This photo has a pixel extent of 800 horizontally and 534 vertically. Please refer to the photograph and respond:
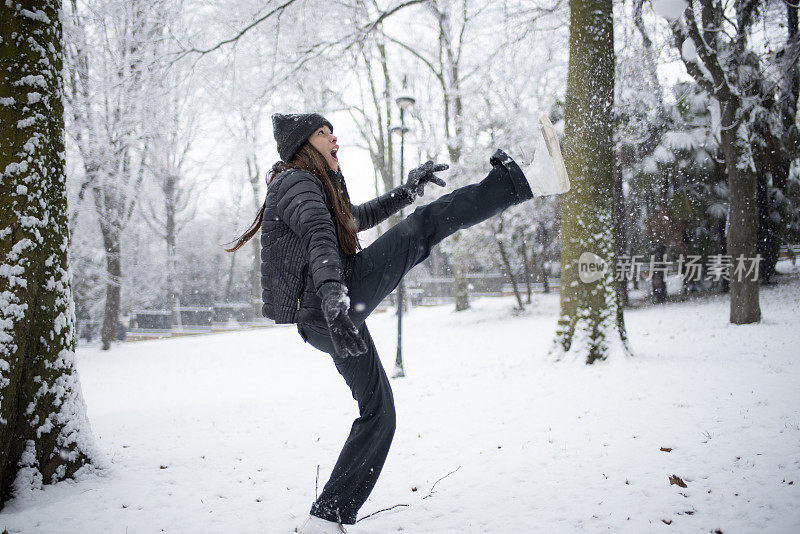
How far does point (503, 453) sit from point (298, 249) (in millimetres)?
2198

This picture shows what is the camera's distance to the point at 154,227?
24578 millimetres

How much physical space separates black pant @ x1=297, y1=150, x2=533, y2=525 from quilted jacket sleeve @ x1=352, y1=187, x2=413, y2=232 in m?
0.52

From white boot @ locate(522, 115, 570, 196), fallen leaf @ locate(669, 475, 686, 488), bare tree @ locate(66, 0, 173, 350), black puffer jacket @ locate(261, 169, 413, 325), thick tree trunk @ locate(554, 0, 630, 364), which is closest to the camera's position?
black puffer jacket @ locate(261, 169, 413, 325)

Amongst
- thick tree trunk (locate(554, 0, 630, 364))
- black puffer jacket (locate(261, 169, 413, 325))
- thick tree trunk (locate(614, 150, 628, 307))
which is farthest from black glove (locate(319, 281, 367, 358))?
thick tree trunk (locate(614, 150, 628, 307))

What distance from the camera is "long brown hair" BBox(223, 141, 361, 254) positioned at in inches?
83.6

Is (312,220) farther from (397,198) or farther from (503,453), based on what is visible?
(503,453)

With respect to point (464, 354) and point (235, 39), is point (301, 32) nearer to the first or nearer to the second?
point (235, 39)

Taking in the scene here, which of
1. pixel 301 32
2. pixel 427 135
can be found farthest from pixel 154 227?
pixel 301 32

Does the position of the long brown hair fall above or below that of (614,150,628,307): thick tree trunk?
below

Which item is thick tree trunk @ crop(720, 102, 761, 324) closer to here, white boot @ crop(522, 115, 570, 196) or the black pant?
white boot @ crop(522, 115, 570, 196)

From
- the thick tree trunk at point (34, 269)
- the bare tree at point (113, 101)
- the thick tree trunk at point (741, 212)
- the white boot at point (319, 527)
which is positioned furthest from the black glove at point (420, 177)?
the thick tree trunk at point (741, 212)

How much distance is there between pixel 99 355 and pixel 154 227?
1270 cm

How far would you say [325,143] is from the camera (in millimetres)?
2318

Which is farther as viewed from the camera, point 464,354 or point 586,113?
point 464,354
